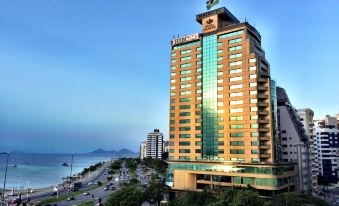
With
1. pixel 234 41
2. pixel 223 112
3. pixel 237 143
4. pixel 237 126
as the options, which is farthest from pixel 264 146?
pixel 234 41

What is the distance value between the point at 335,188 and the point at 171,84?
11221 centimetres

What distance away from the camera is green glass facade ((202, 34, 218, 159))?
348 feet

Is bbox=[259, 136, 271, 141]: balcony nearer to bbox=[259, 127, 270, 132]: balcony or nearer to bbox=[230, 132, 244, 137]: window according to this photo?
bbox=[259, 127, 270, 132]: balcony

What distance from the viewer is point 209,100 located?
10875cm

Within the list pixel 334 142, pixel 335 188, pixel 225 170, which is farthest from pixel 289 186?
pixel 334 142

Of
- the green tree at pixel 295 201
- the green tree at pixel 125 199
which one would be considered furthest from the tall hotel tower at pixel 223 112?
the green tree at pixel 125 199

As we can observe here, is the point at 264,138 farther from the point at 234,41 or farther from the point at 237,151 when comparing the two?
the point at 234,41

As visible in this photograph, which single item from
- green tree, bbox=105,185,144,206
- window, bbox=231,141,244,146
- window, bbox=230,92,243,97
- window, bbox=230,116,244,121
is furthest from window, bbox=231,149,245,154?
green tree, bbox=105,185,144,206

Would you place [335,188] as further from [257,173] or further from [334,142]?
[257,173]

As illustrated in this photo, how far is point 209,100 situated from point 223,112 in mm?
7443

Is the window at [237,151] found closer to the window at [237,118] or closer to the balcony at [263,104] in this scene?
the window at [237,118]

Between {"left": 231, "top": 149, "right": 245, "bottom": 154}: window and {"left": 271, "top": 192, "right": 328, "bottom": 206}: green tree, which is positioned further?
{"left": 231, "top": 149, "right": 245, "bottom": 154}: window

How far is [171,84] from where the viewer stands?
392ft

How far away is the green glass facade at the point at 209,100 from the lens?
348 feet
